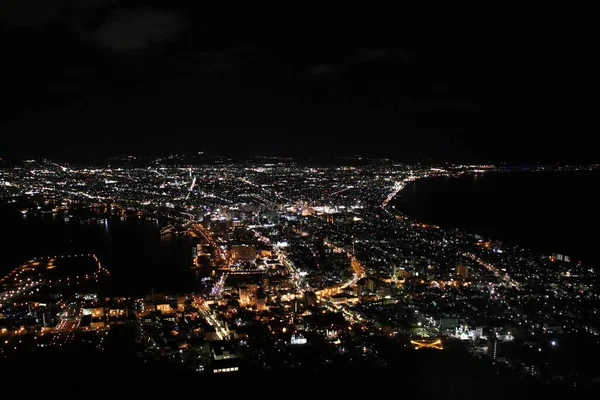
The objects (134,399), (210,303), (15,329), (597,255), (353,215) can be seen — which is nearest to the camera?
(134,399)

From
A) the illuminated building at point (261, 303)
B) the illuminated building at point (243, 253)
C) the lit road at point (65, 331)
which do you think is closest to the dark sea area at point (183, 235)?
the illuminated building at point (243, 253)

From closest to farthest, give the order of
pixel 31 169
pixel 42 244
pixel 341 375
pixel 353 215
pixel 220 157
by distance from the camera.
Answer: pixel 341 375
pixel 42 244
pixel 353 215
pixel 31 169
pixel 220 157

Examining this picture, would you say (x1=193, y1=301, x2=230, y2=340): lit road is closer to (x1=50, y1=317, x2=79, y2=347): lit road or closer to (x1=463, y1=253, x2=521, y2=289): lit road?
(x1=50, y1=317, x2=79, y2=347): lit road

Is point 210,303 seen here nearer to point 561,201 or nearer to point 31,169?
point 561,201

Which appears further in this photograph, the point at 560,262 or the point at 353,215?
the point at 353,215

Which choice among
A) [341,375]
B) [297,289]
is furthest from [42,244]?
[341,375]

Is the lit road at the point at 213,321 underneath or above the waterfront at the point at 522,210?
above

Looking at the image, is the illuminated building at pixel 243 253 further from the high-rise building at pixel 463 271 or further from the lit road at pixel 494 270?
the lit road at pixel 494 270
